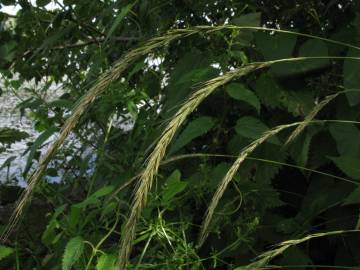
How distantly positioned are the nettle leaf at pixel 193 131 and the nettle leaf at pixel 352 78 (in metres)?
0.28

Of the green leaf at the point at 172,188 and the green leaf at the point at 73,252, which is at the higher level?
the green leaf at the point at 172,188

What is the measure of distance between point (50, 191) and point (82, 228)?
43cm

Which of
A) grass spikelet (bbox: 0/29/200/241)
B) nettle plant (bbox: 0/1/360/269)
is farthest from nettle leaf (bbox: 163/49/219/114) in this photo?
grass spikelet (bbox: 0/29/200/241)

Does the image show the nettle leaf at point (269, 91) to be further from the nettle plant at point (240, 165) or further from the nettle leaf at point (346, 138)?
the nettle leaf at point (346, 138)

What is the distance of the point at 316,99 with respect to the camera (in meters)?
1.57

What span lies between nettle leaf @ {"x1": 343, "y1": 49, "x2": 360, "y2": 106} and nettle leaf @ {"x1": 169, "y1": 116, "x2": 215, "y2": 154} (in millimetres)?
282

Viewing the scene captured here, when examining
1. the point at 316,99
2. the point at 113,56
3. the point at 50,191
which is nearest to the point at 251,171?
the point at 316,99

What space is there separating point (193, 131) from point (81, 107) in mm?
364

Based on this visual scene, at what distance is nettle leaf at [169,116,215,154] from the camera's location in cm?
125

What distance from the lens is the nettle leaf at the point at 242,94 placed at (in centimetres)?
127

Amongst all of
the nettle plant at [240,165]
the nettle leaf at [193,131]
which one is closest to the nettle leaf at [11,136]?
the nettle plant at [240,165]

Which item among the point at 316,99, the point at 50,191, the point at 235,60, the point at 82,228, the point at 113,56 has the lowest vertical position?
the point at 82,228

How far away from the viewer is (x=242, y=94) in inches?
51.0

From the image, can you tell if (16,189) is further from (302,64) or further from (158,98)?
(302,64)
